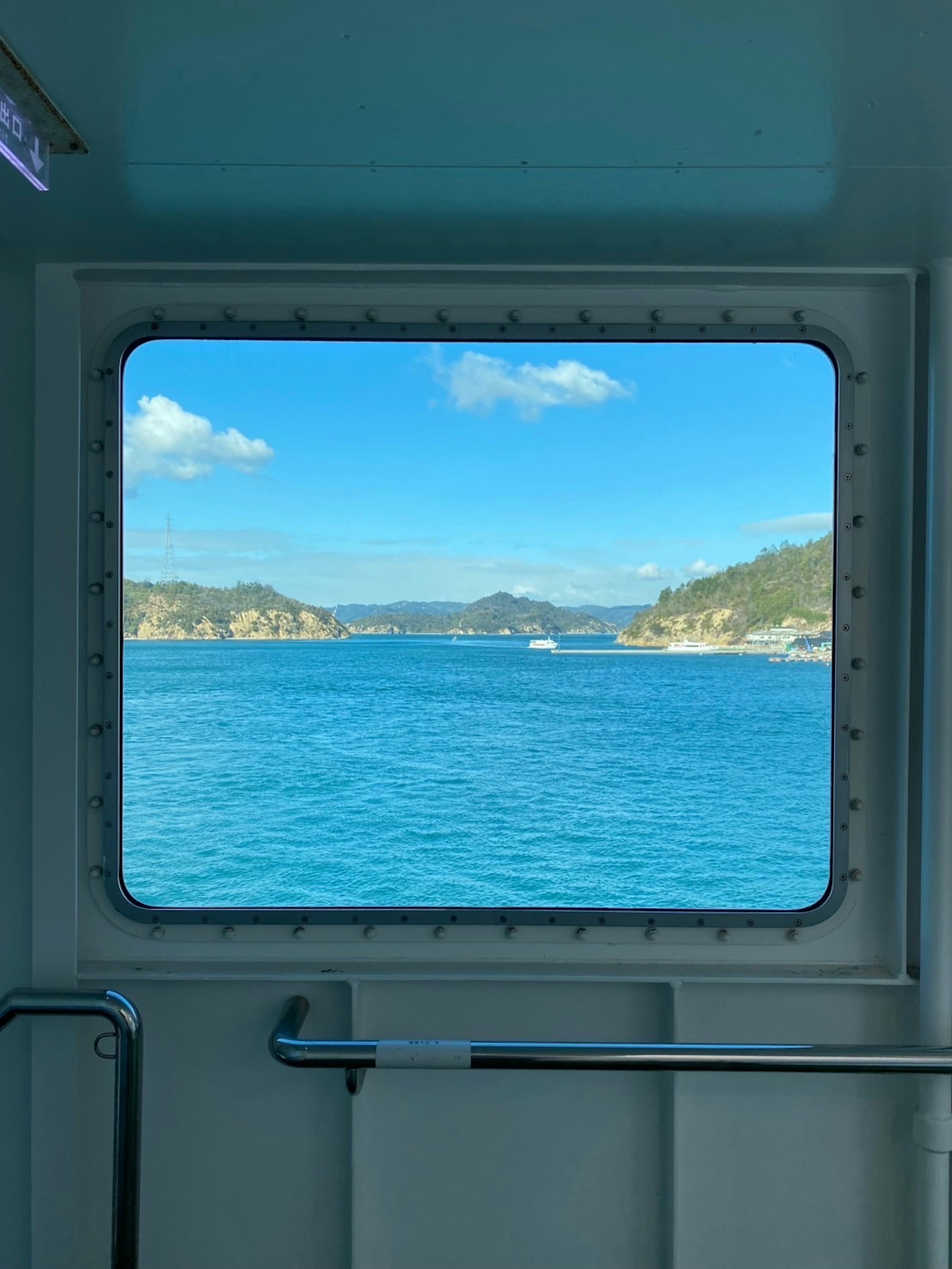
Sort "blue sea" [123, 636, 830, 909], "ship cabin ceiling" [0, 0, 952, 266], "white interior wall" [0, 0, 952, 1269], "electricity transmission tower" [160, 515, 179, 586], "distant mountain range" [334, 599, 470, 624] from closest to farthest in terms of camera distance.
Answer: "ship cabin ceiling" [0, 0, 952, 266]
"white interior wall" [0, 0, 952, 1269]
"blue sea" [123, 636, 830, 909]
"electricity transmission tower" [160, 515, 179, 586]
"distant mountain range" [334, 599, 470, 624]

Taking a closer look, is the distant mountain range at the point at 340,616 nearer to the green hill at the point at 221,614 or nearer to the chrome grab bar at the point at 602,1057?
the green hill at the point at 221,614

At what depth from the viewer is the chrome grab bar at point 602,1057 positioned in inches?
56.9

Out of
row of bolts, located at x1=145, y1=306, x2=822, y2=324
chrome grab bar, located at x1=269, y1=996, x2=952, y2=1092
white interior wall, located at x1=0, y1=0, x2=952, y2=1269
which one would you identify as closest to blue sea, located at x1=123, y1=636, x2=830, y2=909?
white interior wall, located at x1=0, y1=0, x2=952, y2=1269

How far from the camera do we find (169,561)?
46.8 m

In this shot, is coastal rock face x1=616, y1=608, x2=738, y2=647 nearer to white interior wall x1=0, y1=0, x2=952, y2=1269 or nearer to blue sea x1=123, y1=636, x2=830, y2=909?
blue sea x1=123, y1=636, x2=830, y2=909

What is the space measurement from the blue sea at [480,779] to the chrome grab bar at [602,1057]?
3875cm

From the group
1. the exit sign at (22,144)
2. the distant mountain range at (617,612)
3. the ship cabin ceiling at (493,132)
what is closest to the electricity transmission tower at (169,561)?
the distant mountain range at (617,612)

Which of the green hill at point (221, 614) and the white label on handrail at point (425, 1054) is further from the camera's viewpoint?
the green hill at point (221, 614)

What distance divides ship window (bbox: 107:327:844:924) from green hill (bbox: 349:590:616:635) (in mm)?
170

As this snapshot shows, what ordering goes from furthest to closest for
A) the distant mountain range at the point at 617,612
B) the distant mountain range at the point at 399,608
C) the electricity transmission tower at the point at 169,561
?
the distant mountain range at the point at 399,608 < the distant mountain range at the point at 617,612 < the electricity transmission tower at the point at 169,561

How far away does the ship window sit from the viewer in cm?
4125

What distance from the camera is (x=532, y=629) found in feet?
160

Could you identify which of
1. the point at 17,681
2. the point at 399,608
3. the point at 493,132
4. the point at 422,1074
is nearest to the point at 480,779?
the point at 399,608

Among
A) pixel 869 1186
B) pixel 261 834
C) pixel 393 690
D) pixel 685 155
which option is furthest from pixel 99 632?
pixel 393 690
